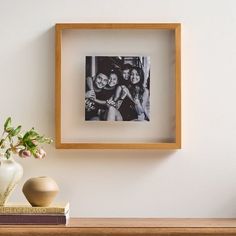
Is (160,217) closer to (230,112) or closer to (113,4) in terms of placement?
(230,112)

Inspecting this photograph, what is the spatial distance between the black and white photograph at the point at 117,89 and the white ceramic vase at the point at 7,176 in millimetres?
300

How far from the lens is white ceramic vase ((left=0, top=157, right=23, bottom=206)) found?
5.52 ft

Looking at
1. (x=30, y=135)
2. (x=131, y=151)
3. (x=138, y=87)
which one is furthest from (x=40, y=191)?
(x=138, y=87)

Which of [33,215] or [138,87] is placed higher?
[138,87]

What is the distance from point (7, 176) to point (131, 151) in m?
0.42

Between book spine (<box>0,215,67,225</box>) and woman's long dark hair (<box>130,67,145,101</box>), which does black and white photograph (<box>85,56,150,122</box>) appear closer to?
woman's long dark hair (<box>130,67,145,101</box>)

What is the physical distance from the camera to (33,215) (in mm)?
1660

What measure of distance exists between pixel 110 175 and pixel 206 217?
34cm

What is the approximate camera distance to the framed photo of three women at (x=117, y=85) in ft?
6.13

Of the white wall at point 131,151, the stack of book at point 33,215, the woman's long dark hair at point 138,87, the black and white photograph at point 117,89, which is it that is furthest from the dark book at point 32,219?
the woman's long dark hair at point 138,87

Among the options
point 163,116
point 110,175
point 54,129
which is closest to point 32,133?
point 54,129

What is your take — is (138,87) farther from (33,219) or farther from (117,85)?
(33,219)

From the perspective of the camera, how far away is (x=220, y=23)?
1912 mm

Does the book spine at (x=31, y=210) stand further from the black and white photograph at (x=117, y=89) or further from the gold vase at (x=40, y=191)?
the black and white photograph at (x=117, y=89)
